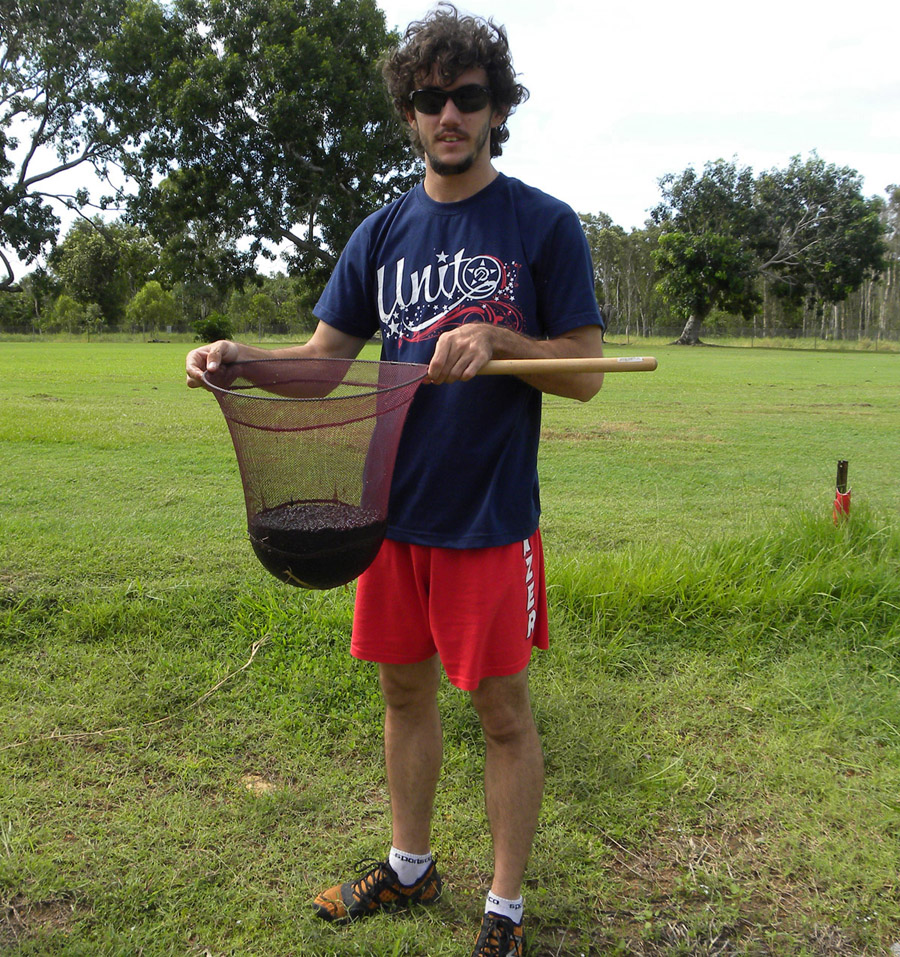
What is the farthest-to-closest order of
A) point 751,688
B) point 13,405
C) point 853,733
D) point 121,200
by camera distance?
point 121,200
point 13,405
point 751,688
point 853,733

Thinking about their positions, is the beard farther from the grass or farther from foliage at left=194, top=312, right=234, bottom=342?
foliage at left=194, top=312, right=234, bottom=342

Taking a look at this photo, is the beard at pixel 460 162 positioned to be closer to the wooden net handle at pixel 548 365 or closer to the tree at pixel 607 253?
the wooden net handle at pixel 548 365

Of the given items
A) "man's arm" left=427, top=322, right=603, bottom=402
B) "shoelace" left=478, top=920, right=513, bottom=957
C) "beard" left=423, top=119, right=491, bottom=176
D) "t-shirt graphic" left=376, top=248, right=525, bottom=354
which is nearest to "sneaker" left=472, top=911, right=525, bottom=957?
"shoelace" left=478, top=920, right=513, bottom=957

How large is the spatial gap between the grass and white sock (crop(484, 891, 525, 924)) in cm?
14

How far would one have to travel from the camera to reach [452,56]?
1991mm

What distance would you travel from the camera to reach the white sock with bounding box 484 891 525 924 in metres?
2.03

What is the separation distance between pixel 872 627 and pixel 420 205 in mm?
2831

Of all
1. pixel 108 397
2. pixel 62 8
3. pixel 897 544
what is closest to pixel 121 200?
pixel 62 8

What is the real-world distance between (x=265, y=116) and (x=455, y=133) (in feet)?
101

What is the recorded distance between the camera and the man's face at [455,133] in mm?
1986

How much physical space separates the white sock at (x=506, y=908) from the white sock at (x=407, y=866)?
249 millimetres

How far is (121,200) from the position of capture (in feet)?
104

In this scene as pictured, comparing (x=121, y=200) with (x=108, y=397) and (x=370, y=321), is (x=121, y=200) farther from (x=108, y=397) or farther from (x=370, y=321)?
(x=370, y=321)

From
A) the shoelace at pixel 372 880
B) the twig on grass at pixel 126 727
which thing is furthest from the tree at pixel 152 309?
the shoelace at pixel 372 880
